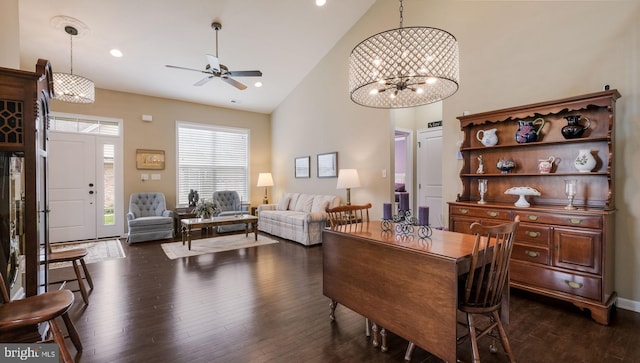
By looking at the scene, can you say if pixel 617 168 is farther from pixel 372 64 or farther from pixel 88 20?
pixel 88 20

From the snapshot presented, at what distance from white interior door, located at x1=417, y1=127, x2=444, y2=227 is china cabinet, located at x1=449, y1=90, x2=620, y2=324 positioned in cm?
196

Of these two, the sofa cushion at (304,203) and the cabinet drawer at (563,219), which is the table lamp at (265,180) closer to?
the sofa cushion at (304,203)

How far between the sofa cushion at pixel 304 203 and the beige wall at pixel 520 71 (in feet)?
3.55

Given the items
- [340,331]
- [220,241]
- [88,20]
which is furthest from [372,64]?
[220,241]

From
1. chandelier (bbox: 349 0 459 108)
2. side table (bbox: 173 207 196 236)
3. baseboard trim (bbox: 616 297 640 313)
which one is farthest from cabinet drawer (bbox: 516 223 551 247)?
side table (bbox: 173 207 196 236)

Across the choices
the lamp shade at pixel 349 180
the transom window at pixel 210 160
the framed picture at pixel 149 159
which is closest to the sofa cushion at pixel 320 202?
the lamp shade at pixel 349 180

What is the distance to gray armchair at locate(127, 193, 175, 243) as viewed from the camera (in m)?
5.45

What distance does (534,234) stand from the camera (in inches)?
110

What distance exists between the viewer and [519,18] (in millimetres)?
3234

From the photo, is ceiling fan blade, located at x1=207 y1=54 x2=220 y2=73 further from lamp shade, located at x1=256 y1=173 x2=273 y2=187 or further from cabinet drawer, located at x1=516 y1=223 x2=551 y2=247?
cabinet drawer, located at x1=516 y1=223 x2=551 y2=247

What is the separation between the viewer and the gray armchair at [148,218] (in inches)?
215

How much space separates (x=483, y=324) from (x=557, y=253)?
1.01 metres

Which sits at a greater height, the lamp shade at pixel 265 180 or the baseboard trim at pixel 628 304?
the lamp shade at pixel 265 180

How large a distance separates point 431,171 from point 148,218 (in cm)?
573
